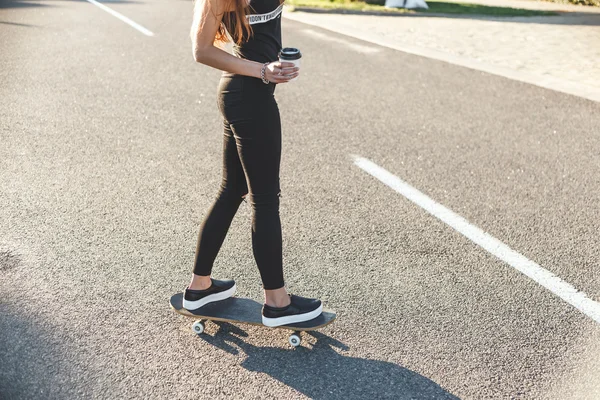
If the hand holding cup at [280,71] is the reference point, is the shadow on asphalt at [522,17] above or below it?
below

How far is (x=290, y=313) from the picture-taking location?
11.7 feet

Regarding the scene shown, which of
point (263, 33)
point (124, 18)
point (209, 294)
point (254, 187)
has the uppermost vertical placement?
point (263, 33)

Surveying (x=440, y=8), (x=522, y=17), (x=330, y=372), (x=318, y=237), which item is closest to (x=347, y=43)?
(x=522, y=17)

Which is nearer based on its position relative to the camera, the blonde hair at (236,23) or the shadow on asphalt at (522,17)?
the blonde hair at (236,23)

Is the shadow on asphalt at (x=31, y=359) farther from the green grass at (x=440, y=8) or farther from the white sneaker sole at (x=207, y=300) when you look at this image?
the green grass at (x=440, y=8)

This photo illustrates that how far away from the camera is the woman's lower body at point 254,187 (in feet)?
10.6

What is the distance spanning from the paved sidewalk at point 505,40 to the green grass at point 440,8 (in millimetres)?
606

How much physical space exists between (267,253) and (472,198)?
2.52 meters

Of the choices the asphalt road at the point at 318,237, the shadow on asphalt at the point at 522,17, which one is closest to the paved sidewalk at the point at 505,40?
the shadow on asphalt at the point at 522,17

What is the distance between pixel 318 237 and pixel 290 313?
128cm

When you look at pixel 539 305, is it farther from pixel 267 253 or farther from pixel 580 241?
pixel 267 253

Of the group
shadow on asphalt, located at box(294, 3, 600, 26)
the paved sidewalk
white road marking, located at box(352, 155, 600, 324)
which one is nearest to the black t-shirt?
white road marking, located at box(352, 155, 600, 324)

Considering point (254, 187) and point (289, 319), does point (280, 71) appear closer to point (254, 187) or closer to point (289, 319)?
point (254, 187)

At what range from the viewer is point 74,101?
7867 millimetres
